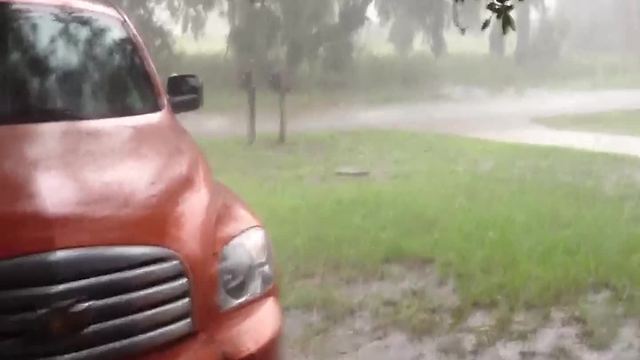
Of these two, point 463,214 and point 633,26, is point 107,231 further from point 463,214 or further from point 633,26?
point 633,26

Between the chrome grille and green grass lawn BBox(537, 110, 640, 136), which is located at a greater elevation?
the chrome grille

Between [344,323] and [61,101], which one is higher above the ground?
[61,101]

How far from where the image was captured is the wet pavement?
14.9 m

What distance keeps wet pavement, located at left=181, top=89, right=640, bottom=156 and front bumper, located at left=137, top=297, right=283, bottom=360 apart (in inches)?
393

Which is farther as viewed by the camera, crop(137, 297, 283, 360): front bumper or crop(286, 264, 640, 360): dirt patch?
crop(286, 264, 640, 360): dirt patch

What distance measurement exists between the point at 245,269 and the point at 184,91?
2058 millimetres

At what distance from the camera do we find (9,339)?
10.6ft

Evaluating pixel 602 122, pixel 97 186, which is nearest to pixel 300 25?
pixel 602 122

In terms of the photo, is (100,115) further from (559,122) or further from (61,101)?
(559,122)

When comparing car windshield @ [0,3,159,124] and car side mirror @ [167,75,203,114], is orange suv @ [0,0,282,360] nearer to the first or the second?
car windshield @ [0,3,159,124]

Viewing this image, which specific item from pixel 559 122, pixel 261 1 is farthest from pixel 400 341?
pixel 559 122

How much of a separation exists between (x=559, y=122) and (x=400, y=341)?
12.4m

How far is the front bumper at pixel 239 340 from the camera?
353 centimetres

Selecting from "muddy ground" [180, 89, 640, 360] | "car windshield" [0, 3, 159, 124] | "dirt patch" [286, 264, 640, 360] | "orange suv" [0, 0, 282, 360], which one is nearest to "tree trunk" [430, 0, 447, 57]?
"muddy ground" [180, 89, 640, 360]
